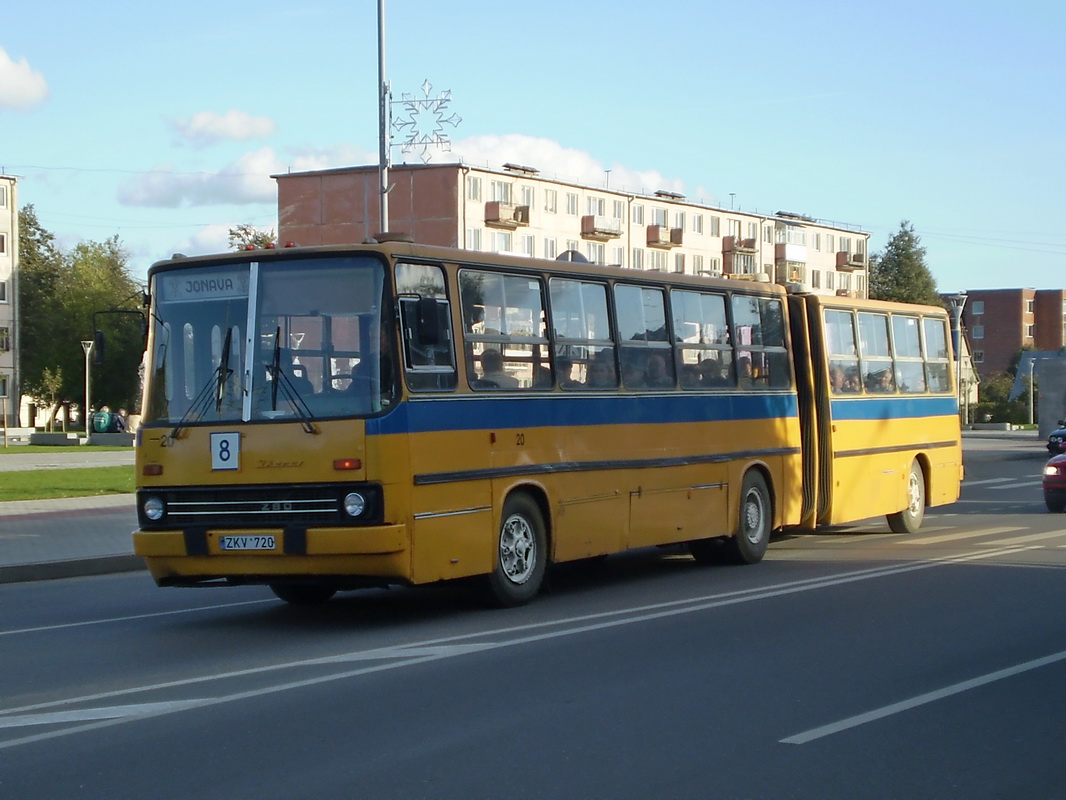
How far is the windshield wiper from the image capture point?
36.9 feet

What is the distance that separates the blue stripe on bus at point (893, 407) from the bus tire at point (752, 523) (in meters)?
1.99

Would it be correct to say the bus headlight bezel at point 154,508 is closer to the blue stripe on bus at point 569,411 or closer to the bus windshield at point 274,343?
the bus windshield at point 274,343

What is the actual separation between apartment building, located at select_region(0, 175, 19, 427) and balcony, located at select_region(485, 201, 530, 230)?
40.5 m

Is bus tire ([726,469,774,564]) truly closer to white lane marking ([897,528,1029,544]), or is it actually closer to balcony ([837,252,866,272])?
white lane marking ([897,528,1029,544])

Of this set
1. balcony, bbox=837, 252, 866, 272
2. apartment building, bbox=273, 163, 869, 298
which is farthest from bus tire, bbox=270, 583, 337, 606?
balcony, bbox=837, 252, 866, 272

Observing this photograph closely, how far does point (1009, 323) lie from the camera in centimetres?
14425

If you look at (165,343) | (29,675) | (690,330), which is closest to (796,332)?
(690,330)

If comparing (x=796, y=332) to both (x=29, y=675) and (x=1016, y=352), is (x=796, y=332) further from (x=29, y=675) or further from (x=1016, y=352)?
(x=1016, y=352)

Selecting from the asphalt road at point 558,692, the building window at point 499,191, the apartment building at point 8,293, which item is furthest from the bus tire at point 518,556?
the apartment building at point 8,293

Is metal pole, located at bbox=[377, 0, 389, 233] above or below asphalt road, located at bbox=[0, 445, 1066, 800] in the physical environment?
above

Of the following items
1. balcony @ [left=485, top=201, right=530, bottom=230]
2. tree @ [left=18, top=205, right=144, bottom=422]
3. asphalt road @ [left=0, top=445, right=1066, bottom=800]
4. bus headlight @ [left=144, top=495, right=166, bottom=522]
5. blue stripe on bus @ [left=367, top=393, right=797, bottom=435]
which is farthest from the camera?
tree @ [left=18, top=205, right=144, bottom=422]

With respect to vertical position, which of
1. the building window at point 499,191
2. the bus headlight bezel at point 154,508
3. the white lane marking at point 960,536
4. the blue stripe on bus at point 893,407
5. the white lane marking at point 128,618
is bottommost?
the white lane marking at point 960,536

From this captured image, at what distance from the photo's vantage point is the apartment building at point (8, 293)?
351 feet

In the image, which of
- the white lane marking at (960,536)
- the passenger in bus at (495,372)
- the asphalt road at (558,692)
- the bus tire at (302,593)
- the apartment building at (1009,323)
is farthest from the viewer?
the apartment building at (1009,323)
